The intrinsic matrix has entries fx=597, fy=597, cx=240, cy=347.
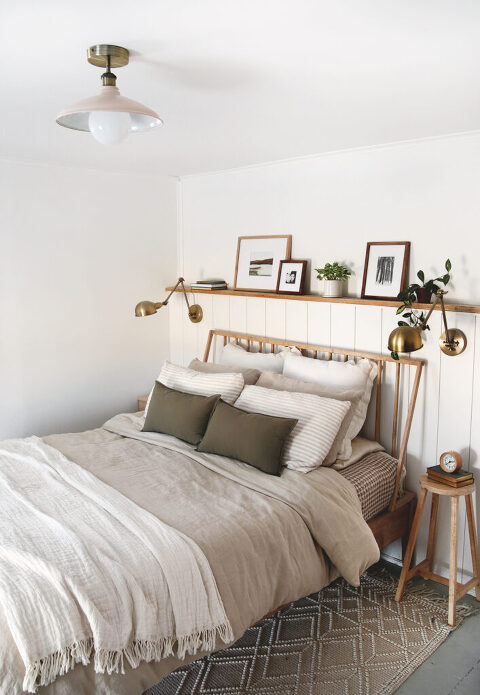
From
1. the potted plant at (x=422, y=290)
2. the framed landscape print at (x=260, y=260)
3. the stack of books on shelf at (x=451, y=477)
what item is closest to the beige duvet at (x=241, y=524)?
the stack of books on shelf at (x=451, y=477)

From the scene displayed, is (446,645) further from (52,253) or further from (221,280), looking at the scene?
(52,253)

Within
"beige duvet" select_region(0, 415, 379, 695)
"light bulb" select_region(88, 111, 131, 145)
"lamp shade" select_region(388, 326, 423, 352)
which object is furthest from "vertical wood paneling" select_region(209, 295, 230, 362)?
"light bulb" select_region(88, 111, 131, 145)

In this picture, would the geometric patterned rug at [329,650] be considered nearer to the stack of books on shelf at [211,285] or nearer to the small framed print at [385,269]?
the small framed print at [385,269]

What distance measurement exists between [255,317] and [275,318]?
199mm

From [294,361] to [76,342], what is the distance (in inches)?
65.9

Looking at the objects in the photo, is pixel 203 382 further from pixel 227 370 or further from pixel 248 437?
pixel 248 437

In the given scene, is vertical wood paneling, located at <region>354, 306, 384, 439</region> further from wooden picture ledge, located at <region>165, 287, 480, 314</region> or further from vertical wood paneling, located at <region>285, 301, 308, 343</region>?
vertical wood paneling, located at <region>285, 301, 308, 343</region>

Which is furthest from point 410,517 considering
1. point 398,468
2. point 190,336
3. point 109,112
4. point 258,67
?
point 109,112

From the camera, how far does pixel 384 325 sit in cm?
341

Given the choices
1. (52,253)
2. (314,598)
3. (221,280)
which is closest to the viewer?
(314,598)

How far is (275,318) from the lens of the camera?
13.3 feet

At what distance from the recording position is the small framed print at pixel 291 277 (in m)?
3.86

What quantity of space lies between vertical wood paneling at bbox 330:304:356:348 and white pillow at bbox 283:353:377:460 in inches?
5.7

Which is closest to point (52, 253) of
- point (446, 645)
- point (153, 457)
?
point (153, 457)
